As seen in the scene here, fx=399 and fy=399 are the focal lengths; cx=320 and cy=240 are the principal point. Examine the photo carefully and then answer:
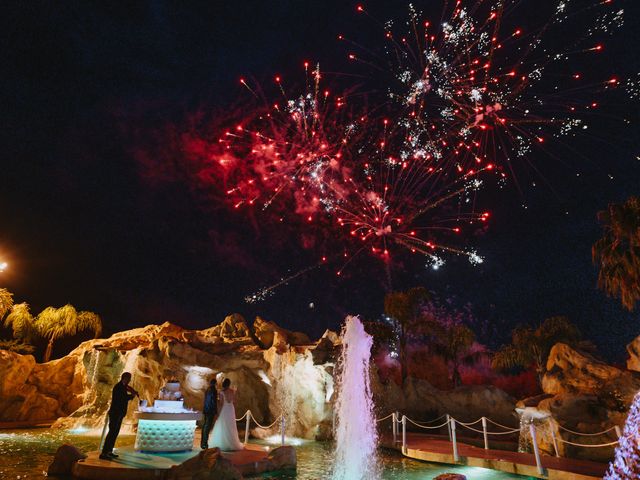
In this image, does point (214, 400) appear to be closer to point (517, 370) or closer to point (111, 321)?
point (111, 321)

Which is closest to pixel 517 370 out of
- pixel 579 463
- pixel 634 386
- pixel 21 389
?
pixel 634 386

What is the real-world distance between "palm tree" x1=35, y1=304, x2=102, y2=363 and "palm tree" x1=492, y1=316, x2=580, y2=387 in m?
30.0

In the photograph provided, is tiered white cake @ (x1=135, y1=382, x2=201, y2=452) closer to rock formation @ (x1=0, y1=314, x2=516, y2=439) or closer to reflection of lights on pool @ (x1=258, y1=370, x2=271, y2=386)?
rock formation @ (x1=0, y1=314, x2=516, y2=439)

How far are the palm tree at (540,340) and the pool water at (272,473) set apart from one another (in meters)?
17.5

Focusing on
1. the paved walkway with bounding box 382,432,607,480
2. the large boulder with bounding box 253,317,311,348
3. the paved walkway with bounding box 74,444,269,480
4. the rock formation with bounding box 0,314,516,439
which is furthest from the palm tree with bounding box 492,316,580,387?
the paved walkway with bounding box 74,444,269,480

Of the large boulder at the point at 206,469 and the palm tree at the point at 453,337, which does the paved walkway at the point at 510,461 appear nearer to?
the large boulder at the point at 206,469

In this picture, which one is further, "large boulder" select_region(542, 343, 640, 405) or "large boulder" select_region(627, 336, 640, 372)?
"large boulder" select_region(627, 336, 640, 372)

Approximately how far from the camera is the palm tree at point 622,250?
1369 cm

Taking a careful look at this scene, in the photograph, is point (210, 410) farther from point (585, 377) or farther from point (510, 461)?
point (585, 377)

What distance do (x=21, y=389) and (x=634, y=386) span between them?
2899 centimetres

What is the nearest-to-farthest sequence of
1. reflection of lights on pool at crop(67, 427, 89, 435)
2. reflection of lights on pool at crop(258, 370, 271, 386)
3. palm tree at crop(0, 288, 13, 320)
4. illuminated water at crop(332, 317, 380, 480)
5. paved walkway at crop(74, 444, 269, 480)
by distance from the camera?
paved walkway at crop(74, 444, 269, 480)
illuminated water at crop(332, 317, 380, 480)
reflection of lights on pool at crop(67, 427, 89, 435)
reflection of lights on pool at crop(258, 370, 271, 386)
palm tree at crop(0, 288, 13, 320)

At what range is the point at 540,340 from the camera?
26656mm

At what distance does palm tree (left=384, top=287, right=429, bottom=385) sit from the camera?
28.6 meters

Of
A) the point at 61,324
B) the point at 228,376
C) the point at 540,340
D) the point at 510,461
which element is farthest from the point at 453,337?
the point at 61,324
